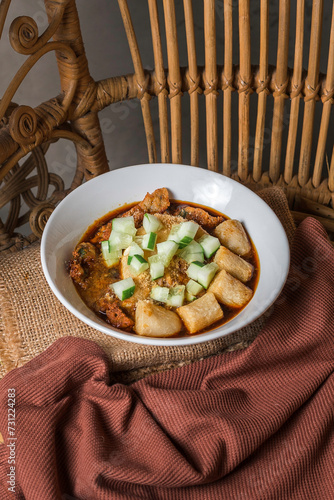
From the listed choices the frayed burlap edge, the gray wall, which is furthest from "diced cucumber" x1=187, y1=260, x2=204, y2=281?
the gray wall

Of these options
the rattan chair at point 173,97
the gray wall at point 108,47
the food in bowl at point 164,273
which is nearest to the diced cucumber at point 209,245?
the food in bowl at point 164,273

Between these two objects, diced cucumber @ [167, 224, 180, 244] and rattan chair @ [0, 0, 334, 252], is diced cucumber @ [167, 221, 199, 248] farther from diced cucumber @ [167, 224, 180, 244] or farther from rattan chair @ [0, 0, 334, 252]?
rattan chair @ [0, 0, 334, 252]

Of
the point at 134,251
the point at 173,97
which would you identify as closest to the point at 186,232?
the point at 134,251

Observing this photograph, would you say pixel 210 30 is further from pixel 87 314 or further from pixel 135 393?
pixel 135 393

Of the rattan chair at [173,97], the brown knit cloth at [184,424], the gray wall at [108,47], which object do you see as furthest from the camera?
the gray wall at [108,47]

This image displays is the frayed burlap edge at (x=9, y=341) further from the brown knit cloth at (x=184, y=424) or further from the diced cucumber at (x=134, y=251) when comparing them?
the diced cucumber at (x=134, y=251)

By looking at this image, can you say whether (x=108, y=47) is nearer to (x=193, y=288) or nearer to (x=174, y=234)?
(x=174, y=234)
